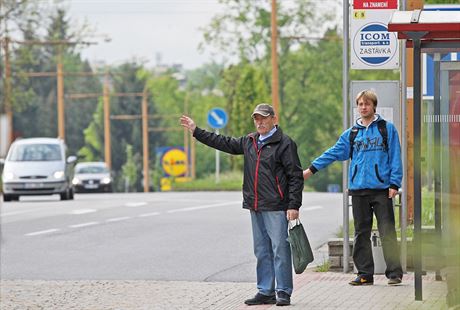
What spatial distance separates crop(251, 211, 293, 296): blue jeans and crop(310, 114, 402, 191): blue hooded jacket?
86 cm

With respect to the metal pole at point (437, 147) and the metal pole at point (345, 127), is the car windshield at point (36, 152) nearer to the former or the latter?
the metal pole at point (345, 127)

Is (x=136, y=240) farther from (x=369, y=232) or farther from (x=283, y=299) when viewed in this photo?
(x=283, y=299)

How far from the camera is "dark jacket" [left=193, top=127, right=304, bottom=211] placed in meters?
11.5

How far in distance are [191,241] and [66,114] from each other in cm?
11121

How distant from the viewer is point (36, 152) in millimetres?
37812

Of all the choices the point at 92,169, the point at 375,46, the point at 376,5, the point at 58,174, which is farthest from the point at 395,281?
the point at 92,169

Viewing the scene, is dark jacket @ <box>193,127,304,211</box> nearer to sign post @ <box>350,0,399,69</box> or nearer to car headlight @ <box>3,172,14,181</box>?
sign post @ <box>350,0,399,69</box>

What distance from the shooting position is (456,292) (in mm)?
9047

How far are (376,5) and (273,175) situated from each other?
316 cm

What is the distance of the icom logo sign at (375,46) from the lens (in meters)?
13.9

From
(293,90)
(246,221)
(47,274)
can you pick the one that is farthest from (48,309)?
(293,90)

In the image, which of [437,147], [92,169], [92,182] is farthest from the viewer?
[92,169]

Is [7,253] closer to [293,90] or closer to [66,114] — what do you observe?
[293,90]

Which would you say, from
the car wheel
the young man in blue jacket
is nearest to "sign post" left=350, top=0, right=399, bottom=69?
the young man in blue jacket
